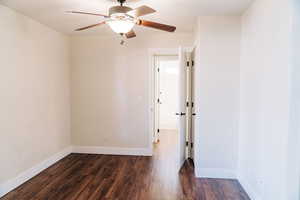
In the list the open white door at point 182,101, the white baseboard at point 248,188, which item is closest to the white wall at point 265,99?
the white baseboard at point 248,188

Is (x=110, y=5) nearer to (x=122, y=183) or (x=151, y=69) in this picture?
(x=151, y=69)

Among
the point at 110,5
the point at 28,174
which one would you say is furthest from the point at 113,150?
the point at 110,5

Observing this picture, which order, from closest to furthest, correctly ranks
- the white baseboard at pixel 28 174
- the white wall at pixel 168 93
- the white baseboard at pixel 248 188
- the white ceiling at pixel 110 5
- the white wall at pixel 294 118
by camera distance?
the white wall at pixel 294 118
the white baseboard at pixel 248 188
the white ceiling at pixel 110 5
the white baseboard at pixel 28 174
the white wall at pixel 168 93

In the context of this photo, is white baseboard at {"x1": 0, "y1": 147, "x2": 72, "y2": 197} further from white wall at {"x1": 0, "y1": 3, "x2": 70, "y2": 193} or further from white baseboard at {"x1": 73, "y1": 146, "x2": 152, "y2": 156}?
white baseboard at {"x1": 73, "y1": 146, "x2": 152, "y2": 156}

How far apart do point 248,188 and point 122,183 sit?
1776mm

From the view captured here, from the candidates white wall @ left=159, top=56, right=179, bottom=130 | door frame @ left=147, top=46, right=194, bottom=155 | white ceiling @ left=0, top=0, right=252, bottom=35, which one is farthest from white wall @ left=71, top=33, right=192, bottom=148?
white wall @ left=159, top=56, right=179, bottom=130

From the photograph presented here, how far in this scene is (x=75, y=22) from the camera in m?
3.45

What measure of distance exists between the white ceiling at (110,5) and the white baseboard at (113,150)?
2.54 meters

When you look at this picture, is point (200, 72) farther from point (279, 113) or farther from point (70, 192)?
point (70, 192)

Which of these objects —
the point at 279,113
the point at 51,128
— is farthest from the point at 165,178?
the point at 51,128

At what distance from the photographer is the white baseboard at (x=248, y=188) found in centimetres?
248

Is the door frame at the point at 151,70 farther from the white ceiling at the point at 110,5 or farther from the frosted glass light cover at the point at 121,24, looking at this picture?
the frosted glass light cover at the point at 121,24

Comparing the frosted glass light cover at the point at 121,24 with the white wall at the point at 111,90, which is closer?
the frosted glass light cover at the point at 121,24

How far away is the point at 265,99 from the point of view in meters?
2.22
